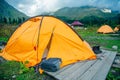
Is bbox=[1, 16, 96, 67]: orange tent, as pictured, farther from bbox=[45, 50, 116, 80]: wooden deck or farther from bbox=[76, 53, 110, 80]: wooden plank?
bbox=[76, 53, 110, 80]: wooden plank

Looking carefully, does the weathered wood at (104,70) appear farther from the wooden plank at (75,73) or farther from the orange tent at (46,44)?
the orange tent at (46,44)

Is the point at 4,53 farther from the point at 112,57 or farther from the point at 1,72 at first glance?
the point at 112,57

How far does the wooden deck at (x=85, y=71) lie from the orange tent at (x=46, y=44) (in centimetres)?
47

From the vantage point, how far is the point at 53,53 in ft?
26.4

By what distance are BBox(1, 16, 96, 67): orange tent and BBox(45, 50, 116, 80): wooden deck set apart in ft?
1.54

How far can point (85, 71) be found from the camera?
681 cm

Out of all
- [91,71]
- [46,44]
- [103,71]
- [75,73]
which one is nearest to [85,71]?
[91,71]

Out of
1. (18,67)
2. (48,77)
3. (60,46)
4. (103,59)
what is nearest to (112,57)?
(103,59)

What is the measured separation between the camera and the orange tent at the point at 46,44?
8070 millimetres

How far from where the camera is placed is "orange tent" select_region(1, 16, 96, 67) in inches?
318

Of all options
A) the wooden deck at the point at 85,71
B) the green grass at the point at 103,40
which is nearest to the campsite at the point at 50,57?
the wooden deck at the point at 85,71

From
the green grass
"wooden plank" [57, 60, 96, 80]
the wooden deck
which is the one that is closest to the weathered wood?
the wooden deck

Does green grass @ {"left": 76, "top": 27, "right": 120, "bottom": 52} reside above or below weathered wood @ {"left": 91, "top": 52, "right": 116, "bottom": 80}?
below

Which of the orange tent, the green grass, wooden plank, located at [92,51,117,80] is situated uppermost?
the orange tent
